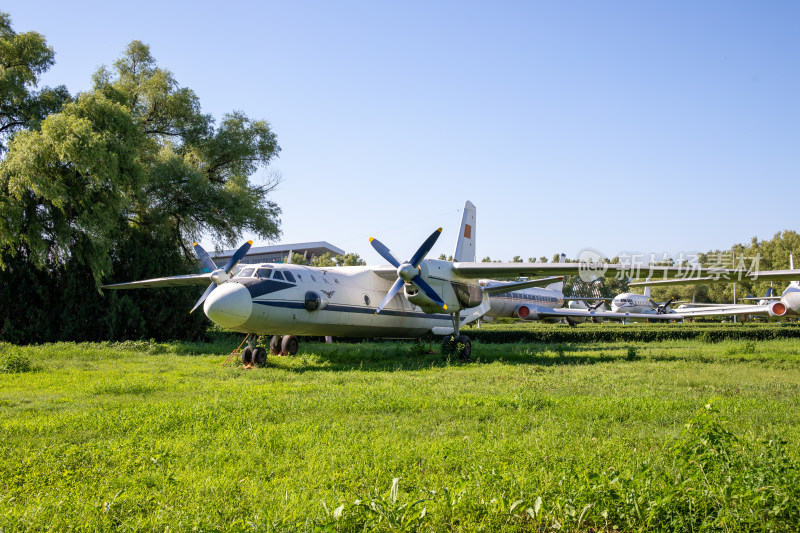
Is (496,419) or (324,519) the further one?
(496,419)

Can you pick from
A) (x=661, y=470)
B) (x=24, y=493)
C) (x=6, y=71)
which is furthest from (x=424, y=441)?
(x=6, y=71)

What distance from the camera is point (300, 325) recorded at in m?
15.2

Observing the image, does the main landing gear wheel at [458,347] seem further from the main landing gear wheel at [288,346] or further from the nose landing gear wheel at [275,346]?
the nose landing gear wheel at [275,346]

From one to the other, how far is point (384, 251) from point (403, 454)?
1214 cm

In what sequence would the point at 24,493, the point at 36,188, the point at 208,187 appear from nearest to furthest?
the point at 24,493 → the point at 36,188 → the point at 208,187

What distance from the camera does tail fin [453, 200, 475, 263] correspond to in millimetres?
20573

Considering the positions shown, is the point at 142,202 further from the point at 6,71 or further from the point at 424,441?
the point at 424,441

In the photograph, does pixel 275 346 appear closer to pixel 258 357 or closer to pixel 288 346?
pixel 288 346

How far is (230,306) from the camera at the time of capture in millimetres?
13117

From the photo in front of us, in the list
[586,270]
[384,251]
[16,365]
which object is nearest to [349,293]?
[384,251]

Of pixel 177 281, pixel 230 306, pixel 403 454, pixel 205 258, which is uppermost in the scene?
pixel 205 258

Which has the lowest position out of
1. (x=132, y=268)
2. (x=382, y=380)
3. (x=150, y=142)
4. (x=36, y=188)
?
(x=382, y=380)

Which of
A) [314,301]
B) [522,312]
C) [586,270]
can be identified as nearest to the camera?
[586,270]

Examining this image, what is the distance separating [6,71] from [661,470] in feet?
83.4
